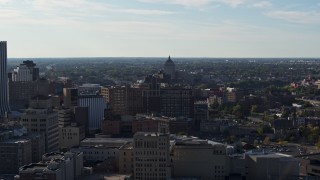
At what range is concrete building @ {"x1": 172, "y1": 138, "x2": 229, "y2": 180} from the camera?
55.5 m

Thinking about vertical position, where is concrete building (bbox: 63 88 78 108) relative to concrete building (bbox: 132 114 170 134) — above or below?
above

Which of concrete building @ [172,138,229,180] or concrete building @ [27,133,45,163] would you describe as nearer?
concrete building @ [172,138,229,180]

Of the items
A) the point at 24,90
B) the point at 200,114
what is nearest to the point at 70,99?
the point at 200,114

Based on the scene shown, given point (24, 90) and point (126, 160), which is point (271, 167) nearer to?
point (126, 160)

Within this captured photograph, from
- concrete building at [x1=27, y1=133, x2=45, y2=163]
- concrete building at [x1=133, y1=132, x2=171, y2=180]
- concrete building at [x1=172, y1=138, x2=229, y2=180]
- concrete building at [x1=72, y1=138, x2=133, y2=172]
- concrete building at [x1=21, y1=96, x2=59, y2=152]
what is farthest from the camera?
concrete building at [x1=21, y1=96, x2=59, y2=152]

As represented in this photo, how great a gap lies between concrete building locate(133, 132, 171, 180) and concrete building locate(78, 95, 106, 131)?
125ft

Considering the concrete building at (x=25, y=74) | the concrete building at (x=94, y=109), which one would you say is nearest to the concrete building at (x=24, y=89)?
the concrete building at (x=25, y=74)

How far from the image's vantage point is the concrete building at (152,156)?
52.5 m

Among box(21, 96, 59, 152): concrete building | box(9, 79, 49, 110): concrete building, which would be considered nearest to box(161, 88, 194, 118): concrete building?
box(9, 79, 49, 110): concrete building

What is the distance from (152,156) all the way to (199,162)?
4.98 m

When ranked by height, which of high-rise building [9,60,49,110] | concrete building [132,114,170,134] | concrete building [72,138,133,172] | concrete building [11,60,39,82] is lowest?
concrete building [72,138,133,172]

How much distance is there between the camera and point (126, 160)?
2272 inches

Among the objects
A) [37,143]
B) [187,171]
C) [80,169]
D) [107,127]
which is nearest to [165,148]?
[187,171]

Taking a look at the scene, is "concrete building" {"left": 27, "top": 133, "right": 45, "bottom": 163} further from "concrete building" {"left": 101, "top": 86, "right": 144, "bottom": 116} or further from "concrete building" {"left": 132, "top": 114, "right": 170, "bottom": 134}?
"concrete building" {"left": 101, "top": 86, "right": 144, "bottom": 116}
